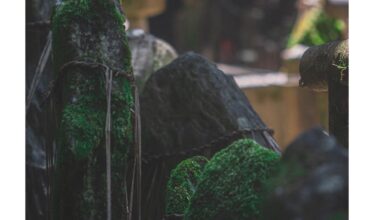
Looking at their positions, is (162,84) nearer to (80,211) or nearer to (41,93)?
(41,93)

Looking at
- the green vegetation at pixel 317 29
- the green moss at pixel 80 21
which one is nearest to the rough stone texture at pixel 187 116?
the green moss at pixel 80 21

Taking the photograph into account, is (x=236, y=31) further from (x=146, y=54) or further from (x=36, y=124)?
(x=36, y=124)

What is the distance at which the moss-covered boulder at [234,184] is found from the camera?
2.05m

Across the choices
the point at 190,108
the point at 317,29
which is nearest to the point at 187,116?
the point at 190,108

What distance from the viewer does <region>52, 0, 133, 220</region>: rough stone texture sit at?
7.50 ft

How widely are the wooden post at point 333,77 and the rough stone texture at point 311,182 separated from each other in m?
0.41

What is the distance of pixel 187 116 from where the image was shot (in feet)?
10.2

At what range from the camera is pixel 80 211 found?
89.4 inches

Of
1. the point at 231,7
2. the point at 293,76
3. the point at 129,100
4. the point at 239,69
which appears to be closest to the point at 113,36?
the point at 129,100

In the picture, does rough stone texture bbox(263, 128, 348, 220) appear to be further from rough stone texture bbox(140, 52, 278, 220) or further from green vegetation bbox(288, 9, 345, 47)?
green vegetation bbox(288, 9, 345, 47)

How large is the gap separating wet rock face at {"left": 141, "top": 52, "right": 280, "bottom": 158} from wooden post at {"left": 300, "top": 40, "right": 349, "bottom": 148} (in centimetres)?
50

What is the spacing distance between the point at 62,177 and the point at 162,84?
3.06 feet

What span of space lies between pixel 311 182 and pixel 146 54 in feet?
6.89

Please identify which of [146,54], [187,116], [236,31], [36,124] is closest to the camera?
[36,124]
